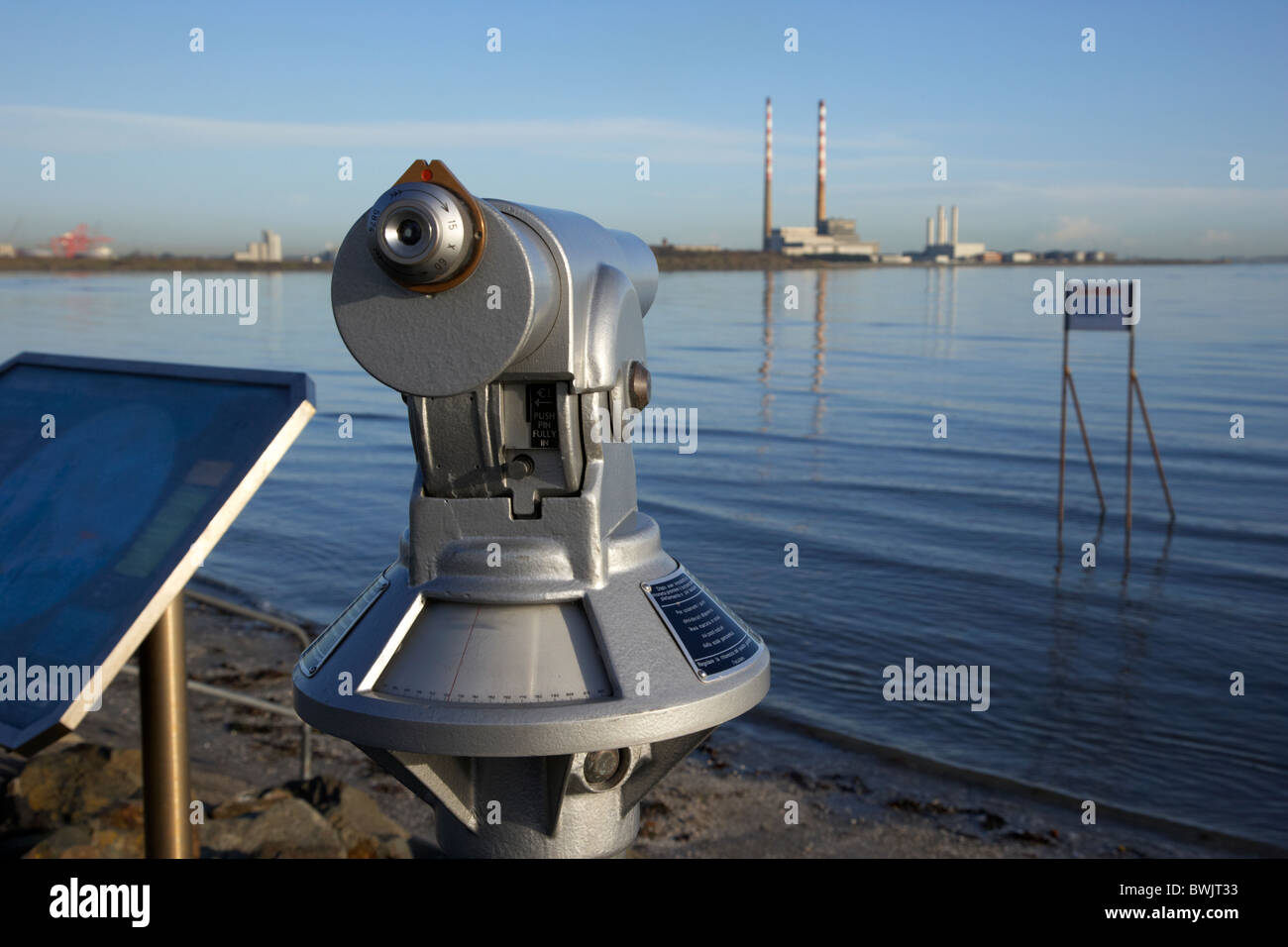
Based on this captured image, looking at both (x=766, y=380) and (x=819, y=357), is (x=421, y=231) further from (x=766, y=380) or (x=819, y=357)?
(x=819, y=357)

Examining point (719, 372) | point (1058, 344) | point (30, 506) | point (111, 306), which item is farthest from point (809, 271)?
point (30, 506)

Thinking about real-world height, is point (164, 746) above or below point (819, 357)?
below

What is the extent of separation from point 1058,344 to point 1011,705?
140 ft

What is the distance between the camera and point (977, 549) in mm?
16156

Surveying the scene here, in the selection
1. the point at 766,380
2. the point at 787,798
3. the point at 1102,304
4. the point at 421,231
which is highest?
the point at 1102,304

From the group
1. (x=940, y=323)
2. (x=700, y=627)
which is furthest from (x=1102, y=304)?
(x=940, y=323)

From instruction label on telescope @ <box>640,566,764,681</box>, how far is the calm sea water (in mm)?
7093

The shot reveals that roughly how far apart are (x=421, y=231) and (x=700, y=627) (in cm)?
103

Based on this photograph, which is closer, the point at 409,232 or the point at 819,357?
the point at 409,232

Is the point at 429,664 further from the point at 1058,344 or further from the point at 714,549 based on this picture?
the point at 1058,344

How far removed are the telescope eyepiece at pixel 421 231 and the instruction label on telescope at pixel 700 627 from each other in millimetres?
828

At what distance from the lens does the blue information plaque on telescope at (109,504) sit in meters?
2.24

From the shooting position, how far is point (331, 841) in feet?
19.9

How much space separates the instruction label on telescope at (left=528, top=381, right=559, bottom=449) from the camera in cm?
242
